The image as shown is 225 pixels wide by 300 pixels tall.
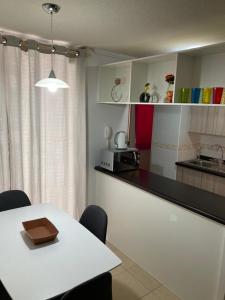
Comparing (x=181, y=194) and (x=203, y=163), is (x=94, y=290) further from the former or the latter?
(x=203, y=163)

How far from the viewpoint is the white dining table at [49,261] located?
129cm

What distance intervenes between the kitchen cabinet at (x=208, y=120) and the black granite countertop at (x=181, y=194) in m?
1.23

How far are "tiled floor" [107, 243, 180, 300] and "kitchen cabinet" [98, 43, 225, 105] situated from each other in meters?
1.76

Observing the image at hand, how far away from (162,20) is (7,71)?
1.54 m

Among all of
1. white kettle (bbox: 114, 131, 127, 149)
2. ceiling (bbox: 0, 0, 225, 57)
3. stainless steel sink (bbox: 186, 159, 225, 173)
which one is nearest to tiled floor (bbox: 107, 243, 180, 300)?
white kettle (bbox: 114, 131, 127, 149)

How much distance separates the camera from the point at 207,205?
6.64ft

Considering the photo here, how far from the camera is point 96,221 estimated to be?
2021 millimetres

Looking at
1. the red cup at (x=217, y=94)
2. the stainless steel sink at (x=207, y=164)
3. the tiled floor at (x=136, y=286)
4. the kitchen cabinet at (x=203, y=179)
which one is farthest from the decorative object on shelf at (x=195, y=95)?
the tiled floor at (x=136, y=286)

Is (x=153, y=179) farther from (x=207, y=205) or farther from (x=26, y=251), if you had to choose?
(x=26, y=251)

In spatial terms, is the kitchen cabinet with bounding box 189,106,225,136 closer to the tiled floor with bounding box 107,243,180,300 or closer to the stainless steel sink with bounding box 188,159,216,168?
the stainless steel sink with bounding box 188,159,216,168

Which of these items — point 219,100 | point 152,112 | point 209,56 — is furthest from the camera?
point 152,112

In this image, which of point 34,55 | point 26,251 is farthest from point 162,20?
point 26,251

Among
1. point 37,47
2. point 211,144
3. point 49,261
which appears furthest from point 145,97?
point 49,261

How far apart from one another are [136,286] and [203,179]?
1723 millimetres
